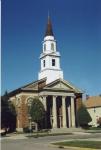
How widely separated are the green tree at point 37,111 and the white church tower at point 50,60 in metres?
11.1

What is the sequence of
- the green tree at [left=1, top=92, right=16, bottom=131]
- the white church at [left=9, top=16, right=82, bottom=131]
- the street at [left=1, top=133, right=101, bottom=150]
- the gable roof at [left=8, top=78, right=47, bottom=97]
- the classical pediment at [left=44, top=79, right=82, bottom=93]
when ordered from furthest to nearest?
1. the classical pediment at [left=44, top=79, right=82, bottom=93]
2. the gable roof at [left=8, top=78, right=47, bottom=97]
3. the white church at [left=9, top=16, right=82, bottom=131]
4. the green tree at [left=1, top=92, right=16, bottom=131]
5. the street at [left=1, top=133, right=101, bottom=150]

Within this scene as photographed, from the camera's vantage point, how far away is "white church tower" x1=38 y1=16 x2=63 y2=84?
73625 millimetres

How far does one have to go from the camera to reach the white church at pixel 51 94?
220 ft

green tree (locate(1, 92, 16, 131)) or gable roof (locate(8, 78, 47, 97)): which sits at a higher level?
gable roof (locate(8, 78, 47, 97))

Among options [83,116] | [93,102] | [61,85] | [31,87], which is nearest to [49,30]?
[61,85]

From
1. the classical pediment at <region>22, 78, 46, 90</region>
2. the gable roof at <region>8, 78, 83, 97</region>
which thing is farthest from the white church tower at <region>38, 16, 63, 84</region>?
the classical pediment at <region>22, 78, 46, 90</region>

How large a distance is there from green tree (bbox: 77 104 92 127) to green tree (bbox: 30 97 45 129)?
8.62 metres

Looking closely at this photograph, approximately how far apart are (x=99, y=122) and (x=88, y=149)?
53074 millimetres

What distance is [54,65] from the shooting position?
246 ft

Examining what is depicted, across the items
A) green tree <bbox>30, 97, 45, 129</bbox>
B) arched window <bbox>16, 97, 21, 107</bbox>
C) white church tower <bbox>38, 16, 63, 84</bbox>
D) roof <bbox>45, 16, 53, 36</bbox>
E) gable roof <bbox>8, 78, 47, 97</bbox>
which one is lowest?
green tree <bbox>30, 97, 45, 129</bbox>

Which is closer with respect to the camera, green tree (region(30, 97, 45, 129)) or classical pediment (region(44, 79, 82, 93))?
green tree (region(30, 97, 45, 129))

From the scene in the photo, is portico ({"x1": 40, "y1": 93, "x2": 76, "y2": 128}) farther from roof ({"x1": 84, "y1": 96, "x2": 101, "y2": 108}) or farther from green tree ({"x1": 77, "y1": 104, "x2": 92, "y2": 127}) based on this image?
roof ({"x1": 84, "y1": 96, "x2": 101, "y2": 108})

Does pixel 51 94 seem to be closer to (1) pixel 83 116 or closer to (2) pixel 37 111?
(2) pixel 37 111

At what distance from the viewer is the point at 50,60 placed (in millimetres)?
74438
